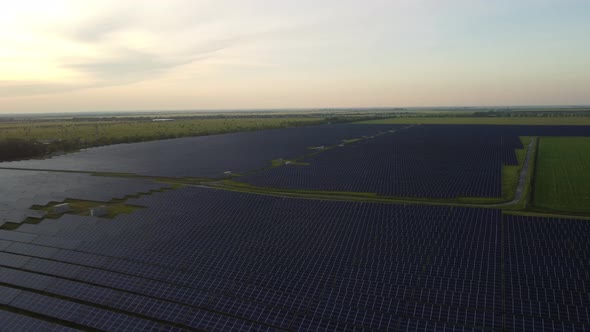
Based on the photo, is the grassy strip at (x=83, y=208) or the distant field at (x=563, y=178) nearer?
the grassy strip at (x=83, y=208)

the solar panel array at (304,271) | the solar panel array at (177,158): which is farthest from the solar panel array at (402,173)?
the solar panel array at (304,271)

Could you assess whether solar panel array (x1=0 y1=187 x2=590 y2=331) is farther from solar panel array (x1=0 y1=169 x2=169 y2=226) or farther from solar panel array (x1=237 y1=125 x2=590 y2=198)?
solar panel array (x1=237 y1=125 x2=590 y2=198)

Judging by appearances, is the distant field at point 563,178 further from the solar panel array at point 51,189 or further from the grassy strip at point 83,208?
the solar panel array at point 51,189

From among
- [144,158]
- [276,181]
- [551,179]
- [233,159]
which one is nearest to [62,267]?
[276,181]

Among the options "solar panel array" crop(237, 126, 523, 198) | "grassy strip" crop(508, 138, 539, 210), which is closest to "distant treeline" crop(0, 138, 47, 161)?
"solar panel array" crop(237, 126, 523, 198)

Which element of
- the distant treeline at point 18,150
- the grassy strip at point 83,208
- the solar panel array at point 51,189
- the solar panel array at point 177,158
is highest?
the distant treeline at point 18,150

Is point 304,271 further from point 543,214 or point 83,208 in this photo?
point 83,208
